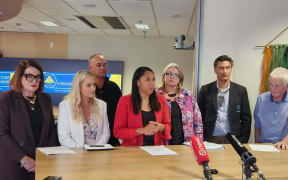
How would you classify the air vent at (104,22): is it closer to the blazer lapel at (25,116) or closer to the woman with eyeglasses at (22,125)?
the woman with eyeglasses at (22,125)

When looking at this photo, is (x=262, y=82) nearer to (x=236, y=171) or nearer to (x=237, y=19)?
(x=237, y=19)

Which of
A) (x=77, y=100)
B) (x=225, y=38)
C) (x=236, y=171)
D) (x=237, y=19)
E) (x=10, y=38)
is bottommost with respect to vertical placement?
(x=236, y=171)

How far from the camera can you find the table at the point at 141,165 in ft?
5.45

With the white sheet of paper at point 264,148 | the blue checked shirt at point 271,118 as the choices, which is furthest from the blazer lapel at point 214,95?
the white sheet of paper at point 264,148

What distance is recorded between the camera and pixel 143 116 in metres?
2.75

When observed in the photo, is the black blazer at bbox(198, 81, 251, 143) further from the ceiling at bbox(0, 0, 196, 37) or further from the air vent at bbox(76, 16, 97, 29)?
the air vent at bbox(76, 16, 97, 29)

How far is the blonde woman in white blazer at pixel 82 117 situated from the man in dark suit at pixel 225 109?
1.18 meters

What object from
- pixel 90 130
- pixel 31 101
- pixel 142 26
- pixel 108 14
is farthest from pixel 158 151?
pixel 142 26

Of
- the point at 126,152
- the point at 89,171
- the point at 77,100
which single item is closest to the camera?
the point at 89,171

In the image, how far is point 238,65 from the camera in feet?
12.0

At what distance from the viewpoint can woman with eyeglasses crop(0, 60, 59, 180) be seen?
244cm

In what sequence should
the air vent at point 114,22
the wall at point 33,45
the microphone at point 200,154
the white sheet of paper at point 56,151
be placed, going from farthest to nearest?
the wall at point 33,45, the air vent at point 114,22, the white sheet of paper at point 56,151, the microphone at point 200,154

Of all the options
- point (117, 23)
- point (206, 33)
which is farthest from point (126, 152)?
point (117, 23)

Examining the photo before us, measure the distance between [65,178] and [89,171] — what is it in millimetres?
170
